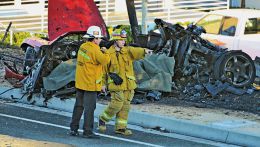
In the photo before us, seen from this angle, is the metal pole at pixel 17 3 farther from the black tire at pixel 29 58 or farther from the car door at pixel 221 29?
the black tire at pixel 29 58

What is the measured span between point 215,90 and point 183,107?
1.12m

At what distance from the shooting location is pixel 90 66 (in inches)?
383

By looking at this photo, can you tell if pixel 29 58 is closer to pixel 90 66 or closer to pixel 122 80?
pixel 122 80

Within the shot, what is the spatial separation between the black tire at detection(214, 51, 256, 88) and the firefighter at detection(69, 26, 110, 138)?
4.31 m

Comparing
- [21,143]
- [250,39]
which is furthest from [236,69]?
[21,143]

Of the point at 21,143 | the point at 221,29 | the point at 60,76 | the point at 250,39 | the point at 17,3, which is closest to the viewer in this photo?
the point at 21,143

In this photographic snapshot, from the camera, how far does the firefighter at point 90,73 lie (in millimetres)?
9664

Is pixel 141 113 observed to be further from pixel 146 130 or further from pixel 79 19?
pixel 79 19

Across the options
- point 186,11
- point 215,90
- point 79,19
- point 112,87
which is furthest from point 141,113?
point 186,11

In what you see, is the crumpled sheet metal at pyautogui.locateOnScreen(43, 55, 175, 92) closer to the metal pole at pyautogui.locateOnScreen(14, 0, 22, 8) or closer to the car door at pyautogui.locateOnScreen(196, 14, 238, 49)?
the car door at pyautogui.locateOnScreen(196, 14, 238, 49)

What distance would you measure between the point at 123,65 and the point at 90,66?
0.69 metres

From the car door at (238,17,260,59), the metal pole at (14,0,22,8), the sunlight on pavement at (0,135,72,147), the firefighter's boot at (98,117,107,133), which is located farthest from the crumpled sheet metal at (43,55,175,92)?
the metal pole at (14,0,22,8)

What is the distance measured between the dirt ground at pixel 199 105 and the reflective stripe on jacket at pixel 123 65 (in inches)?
57.7

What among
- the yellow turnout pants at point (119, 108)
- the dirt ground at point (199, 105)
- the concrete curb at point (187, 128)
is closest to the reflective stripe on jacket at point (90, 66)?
the yellow turnout pants at point (119, 108)
